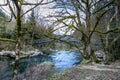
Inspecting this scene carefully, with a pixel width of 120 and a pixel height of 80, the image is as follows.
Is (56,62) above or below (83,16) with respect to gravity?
below

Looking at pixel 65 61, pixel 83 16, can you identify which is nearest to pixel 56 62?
pixel 65 61

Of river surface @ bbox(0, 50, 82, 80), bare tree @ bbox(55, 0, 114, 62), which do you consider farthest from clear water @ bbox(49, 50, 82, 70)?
bare tree @ bbox(55, 0, 114, 62)

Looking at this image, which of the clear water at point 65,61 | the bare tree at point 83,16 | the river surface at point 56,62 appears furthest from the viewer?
the clear water at point 65,61

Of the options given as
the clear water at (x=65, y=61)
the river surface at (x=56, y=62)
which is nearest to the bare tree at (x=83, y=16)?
the river surface at (x=56, y=62)

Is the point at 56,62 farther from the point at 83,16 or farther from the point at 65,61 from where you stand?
the point at 83,16

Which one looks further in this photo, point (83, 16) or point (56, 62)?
point (56, 62)

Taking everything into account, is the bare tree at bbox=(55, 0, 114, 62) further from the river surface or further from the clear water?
the clear water

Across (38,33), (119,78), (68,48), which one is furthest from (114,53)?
(119,78)

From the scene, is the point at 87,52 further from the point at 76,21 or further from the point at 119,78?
the point at 119,78

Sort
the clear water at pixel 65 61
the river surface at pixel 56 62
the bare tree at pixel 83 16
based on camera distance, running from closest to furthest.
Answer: the bare tree at pixel 83 16
the river surface at pixel 56 62
the clear water at pixel 65 61

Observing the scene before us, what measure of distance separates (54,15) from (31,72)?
12.3 feet

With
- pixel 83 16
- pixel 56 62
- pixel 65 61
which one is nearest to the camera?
pixel 83 16

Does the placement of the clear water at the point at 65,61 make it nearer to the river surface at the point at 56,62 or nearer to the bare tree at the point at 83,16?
the river surface at the point at 56,62

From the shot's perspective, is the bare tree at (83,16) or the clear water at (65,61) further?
the clear water at (65,61)
